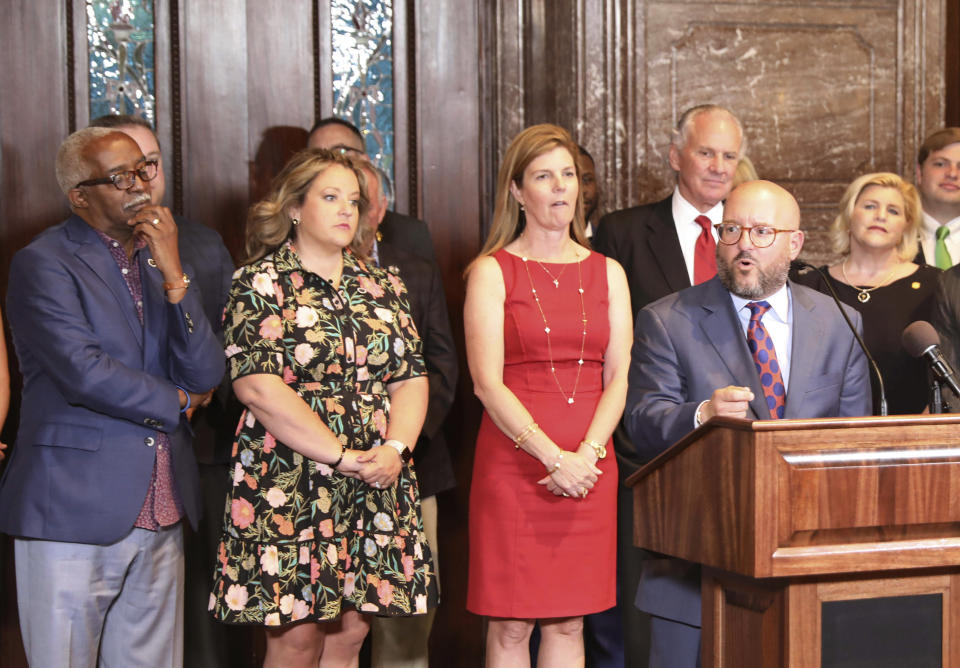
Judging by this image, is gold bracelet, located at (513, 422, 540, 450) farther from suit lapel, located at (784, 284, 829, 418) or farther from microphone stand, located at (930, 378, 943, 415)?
microphone stand, located at (930, 378, 943, 415)

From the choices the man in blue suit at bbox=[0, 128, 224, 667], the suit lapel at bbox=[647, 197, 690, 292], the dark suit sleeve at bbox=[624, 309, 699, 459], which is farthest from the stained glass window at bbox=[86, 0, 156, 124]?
the dark suit sleeve at bbox=[624, 309, 699, 459]

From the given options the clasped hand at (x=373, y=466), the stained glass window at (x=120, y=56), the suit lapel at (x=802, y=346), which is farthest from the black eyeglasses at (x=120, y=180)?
the suit lapel at (x=802, y=346)

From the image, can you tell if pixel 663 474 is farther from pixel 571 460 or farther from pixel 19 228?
pixel 19 228

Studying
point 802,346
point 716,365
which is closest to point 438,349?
point 716,365

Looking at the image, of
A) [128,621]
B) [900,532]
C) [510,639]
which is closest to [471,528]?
[510,639]

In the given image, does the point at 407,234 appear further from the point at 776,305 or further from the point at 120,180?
the point at 776,305

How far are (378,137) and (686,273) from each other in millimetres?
1422

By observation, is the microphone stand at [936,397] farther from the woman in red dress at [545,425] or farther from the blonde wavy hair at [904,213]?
the blonde wavy hair at [904,213]

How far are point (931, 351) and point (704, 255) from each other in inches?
58.6

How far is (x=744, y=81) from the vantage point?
15.6 feet

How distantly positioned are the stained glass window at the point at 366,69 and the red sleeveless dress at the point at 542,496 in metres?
1.23

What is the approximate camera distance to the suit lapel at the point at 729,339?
2.69 m

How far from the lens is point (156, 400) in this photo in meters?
2.93

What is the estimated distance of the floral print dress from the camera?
3047 mm
